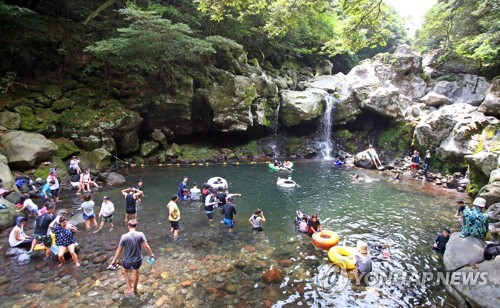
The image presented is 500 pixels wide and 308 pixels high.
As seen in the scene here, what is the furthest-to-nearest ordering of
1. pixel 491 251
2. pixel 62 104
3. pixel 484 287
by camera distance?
pixel 62 104 → pixel 491 251 → pixel 484 287

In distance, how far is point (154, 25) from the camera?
63.9 ft

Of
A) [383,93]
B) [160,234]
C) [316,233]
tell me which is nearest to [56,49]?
[160,234]

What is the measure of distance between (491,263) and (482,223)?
1.94 m

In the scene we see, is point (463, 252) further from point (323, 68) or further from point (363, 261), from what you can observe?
point (323, 68)

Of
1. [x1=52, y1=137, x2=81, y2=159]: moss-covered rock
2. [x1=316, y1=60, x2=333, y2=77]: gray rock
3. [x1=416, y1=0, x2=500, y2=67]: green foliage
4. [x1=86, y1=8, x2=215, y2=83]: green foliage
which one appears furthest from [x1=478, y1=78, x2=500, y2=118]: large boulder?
[x1=52, y1=137, x2=81, y2=159]: moss-covered rock

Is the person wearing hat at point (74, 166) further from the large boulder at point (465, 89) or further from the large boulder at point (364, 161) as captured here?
the large boulder at point (465, 89)

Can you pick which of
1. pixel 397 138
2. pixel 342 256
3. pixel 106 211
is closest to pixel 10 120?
pixel 106 211

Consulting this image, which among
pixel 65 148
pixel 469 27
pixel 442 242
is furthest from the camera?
pixel 469 27

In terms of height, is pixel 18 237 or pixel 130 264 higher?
pixel 130 264

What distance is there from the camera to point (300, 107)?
3058 cm

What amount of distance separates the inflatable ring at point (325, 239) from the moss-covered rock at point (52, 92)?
21.4 metres

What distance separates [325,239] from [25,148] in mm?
18164

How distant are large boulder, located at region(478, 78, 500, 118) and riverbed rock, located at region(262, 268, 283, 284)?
2223 cm

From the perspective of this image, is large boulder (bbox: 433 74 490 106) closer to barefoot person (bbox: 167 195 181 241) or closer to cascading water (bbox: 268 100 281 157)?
cascading water (bbox: 268 100 281 157)
